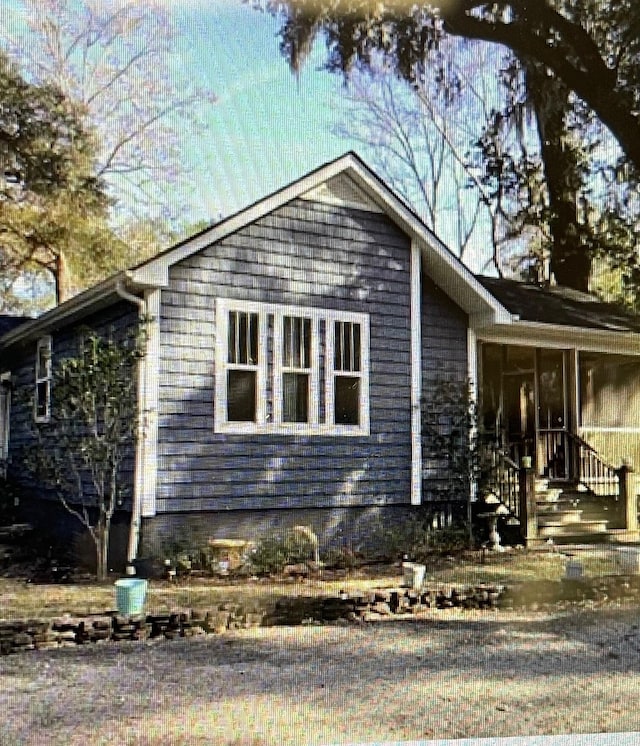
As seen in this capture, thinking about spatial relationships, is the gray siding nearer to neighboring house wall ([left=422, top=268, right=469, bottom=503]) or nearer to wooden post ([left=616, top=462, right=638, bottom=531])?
neighboring house wall ([left=422, top=268, right=469, bottom=503])

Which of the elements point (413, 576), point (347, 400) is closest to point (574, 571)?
point (413, 576)

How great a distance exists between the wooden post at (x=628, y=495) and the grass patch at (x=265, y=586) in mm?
1039

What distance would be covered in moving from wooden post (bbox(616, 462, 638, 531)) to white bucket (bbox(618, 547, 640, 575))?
6.28ft

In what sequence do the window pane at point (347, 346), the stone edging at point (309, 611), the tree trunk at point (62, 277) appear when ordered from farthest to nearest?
the tree trunk at point (62, 277), the window pane at point (347, 346), the stone edging at point (309, 611)

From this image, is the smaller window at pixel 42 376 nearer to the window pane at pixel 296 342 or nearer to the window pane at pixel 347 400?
the window pane at pixel 296 342

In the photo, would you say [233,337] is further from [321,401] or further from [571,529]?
[571,529]

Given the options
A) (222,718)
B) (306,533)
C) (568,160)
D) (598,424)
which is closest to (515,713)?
(222,718)

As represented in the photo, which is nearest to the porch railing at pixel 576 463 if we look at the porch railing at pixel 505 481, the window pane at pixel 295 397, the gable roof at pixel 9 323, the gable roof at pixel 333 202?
the porch railing at pixel 505 481

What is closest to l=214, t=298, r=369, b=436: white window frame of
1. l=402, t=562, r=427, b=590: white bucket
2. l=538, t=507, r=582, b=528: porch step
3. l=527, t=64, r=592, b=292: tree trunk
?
l=402, t=562, r=427, b=590: white bucket

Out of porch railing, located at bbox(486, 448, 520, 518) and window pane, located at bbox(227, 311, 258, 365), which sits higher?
window pane, located at bbox(227, 311, 258, 365)

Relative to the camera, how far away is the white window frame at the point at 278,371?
20.5 feet

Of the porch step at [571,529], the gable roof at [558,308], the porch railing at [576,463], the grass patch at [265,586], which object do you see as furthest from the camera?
the gable roof at [558,308]

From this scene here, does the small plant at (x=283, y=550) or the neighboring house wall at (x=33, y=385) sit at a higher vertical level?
the neighboring house wall at (x=33, y=385)

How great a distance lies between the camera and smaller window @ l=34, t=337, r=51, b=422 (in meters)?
7.89
